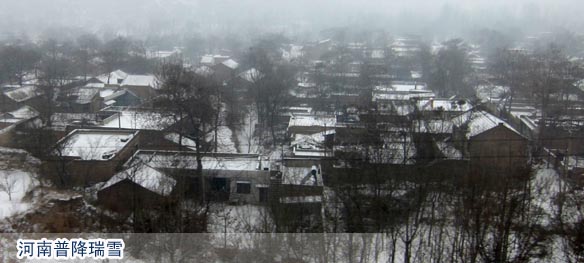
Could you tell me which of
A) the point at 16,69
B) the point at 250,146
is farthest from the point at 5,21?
the point at 250,146

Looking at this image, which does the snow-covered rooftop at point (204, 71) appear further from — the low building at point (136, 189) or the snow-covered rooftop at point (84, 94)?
the low building at point (136, 189)

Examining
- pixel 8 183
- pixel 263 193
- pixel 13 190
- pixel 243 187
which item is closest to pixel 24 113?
pixel 8 183

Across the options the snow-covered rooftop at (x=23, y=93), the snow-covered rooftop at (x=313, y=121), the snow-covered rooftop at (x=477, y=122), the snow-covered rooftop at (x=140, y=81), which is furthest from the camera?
A: the snow-covered rooftop at (x=140, y=81)

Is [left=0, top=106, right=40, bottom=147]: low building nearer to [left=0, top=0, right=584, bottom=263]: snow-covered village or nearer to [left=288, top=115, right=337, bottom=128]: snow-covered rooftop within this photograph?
[left=0, top=0, right=584, bottom=263]: snow-covered village

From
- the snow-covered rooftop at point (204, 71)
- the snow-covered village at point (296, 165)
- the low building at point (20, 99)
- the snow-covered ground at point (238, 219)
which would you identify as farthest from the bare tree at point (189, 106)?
the snow-covered rooftop at point (204, 71)

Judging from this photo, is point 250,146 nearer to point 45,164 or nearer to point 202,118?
point 202,118

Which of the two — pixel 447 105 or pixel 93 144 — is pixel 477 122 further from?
pixel 93 144
